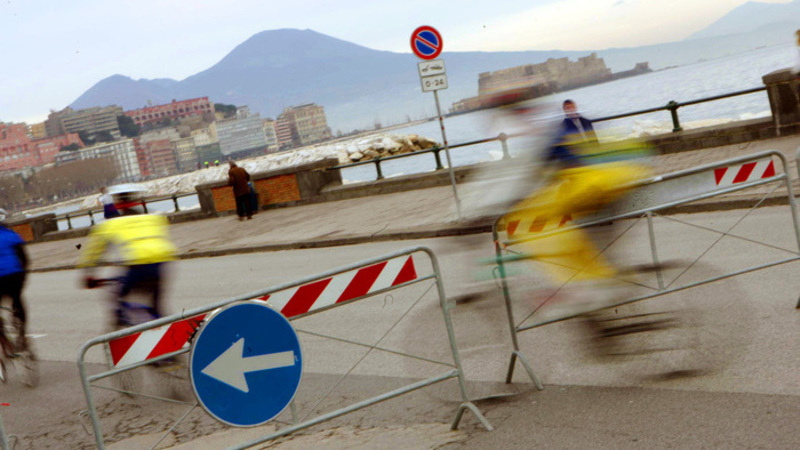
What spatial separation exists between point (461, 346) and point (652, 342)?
1.50m

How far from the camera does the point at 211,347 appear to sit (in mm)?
4562

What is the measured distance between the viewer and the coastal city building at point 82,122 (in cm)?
5492

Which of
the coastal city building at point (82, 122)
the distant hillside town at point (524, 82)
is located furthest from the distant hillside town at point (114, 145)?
the distant hillside town at point (524, 82)

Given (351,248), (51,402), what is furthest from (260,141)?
(51,402)

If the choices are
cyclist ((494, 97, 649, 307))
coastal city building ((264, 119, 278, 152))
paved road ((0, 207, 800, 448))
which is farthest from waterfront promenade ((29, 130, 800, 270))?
coastal city building ((264, 119, 278, 152))

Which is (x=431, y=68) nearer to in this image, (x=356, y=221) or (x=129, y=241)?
(x=356, y=221)

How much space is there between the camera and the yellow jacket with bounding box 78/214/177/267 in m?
7.19

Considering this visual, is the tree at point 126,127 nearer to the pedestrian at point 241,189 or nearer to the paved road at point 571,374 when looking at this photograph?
the pedestrian at point 241,189

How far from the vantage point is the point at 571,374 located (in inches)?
231

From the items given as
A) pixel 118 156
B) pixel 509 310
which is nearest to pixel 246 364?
pixel 509 310

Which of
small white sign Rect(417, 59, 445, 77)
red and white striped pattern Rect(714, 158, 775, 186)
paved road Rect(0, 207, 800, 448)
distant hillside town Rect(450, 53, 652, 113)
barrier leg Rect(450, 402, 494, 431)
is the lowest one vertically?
paved road Rect(0, 207, 800, 448)

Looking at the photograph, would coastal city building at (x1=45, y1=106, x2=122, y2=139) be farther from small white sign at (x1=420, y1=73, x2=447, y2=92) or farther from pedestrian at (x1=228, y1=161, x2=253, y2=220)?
small white sign at (x1=420, y1=73, x2=447, y2=92)

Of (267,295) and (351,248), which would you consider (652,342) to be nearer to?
(267,295)

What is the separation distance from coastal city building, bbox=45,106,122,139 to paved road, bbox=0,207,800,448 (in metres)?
45.9
